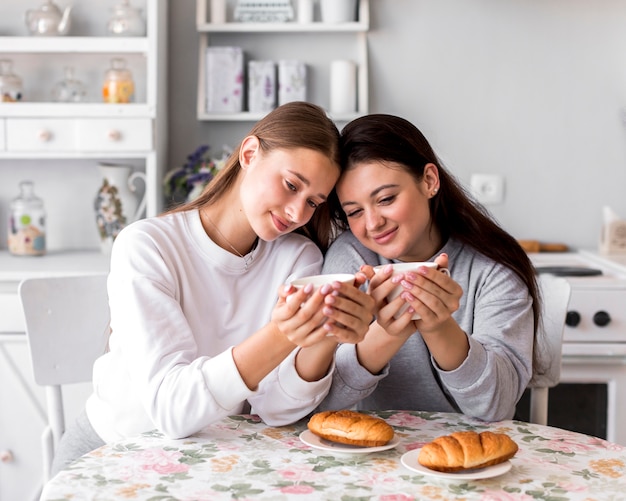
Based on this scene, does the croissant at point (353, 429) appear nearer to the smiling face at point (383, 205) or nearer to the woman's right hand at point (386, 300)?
the woman's right hand at point (386, 300)

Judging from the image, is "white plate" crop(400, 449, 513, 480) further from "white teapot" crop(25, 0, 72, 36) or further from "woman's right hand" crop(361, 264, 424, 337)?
"white teapot" crop(25, 0, 72, 36)

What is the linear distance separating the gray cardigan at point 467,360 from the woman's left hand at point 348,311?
0.49 feet

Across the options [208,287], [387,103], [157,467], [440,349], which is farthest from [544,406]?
[387,103]

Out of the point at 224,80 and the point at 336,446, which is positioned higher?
the point at 224,80

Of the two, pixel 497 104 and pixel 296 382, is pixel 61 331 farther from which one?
pixel 497 104

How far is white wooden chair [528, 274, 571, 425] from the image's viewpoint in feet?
5.68

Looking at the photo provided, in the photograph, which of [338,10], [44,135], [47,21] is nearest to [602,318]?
[338,10]

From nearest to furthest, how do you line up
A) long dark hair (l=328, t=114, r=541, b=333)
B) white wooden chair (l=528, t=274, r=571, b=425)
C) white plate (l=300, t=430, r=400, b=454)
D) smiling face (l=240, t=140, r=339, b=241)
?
white plate (l=300, t=430, r=400, b=454) < smiling face (l=240, t=140, r=339, b=241) < long dark hair (l=328, t=114, r=541, b=333) < white wooden chair (l=528, t=274, r=571, b=425)

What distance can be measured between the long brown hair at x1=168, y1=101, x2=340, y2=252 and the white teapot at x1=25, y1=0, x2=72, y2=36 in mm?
1411

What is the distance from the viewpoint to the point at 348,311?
1229 millimetres

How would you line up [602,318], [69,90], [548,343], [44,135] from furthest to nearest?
[69,90], [44,135], [602,318], [548,343]

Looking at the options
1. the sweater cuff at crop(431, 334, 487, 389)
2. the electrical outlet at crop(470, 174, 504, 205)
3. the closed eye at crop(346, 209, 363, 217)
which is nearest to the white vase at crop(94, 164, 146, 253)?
the electrical outlet at crop(470, 174, 504, 205)

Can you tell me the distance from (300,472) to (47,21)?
208 centimetres

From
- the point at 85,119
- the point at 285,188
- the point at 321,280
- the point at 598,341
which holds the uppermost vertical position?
the point at 85,119
